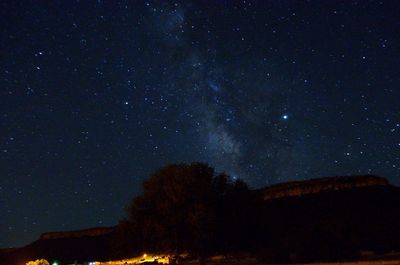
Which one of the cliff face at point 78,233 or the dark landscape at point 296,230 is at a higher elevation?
the cliff face at point 78,233

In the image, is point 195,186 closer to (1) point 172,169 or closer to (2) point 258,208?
(1) point 172,169

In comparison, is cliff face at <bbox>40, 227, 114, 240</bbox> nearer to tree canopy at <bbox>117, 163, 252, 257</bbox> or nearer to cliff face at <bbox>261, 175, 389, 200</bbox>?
cliff face at <bbox>261, 175, 389, 200</bbox>

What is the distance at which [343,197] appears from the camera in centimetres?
6588

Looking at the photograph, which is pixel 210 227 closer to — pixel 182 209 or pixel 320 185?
pixel 182 209

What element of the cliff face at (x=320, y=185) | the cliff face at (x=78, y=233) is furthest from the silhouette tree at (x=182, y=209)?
the cliff face at (x=78, y=233)

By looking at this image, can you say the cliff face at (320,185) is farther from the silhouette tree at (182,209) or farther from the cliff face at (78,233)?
the cliff face at (78,233)

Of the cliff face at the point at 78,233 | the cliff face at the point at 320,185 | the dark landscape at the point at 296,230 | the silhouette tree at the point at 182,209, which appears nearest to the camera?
the silhouette tree at the point at 182,209

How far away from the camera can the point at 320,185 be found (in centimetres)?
7512

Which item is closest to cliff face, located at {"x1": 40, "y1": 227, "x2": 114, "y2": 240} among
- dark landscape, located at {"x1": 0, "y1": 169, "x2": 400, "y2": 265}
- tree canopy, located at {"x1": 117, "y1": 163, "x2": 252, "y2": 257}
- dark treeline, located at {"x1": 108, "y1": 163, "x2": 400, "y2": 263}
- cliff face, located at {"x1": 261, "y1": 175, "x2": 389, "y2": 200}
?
dark landscape, located at {"x1": 0, "y1": 169, "x2": 400, "y2": 265}

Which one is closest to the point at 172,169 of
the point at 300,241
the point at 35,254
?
the point at 300,241

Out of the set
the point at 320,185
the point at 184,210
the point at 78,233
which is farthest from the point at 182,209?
the point at 78,233

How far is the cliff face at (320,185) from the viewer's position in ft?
229

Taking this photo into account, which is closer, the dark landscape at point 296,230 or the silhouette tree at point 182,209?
the silhouette tree at point 182,209

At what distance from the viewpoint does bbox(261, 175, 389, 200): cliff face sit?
2749 inches
